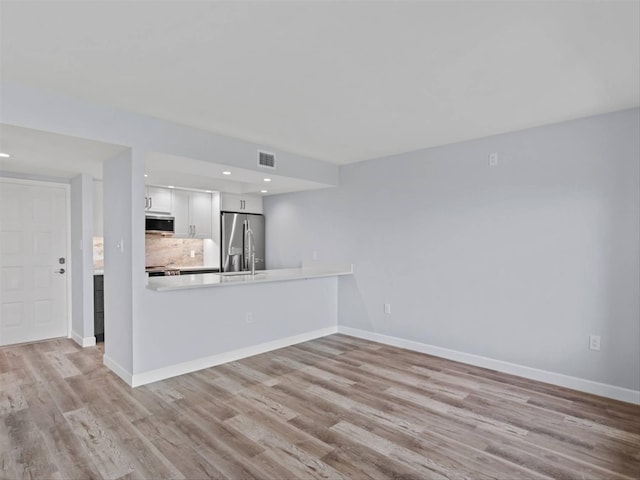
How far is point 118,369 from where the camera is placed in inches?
138

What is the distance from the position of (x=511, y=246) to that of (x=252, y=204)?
4.16 m

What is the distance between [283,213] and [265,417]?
3784 millimetres

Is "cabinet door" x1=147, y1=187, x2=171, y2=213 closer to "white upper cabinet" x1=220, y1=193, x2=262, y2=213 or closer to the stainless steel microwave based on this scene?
the stainless steel microwave

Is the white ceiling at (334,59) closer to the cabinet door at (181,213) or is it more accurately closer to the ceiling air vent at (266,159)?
the ceiling air vent at (266,159)

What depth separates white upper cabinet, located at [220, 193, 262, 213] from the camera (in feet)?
20.0

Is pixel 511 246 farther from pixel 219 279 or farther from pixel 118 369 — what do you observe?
pixel 118 369

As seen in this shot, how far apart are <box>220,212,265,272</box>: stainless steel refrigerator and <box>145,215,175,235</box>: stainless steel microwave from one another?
2.65 ft

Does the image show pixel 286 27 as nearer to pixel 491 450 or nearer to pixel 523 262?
pixel 491 450

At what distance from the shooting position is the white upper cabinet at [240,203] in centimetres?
611

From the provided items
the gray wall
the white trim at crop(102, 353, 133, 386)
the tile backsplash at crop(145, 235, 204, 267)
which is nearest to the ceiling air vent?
the gray wall

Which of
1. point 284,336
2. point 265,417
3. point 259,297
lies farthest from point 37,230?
point 265,417

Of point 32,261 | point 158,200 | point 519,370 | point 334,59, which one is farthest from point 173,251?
point 519,370

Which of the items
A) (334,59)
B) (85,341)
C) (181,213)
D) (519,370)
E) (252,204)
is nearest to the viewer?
(334,59)

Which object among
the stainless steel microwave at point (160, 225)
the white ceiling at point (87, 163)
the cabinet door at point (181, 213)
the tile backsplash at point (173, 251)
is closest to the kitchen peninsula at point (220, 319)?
the white ceiling at point (87, 163)
